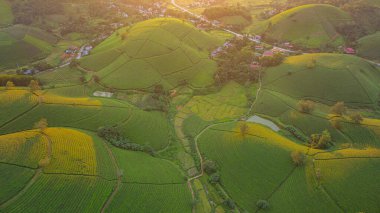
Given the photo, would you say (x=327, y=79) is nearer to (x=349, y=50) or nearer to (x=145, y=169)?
(x=349, y=50)

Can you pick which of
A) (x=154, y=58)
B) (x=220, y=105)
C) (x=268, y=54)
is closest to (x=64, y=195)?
(x=220, y=105)

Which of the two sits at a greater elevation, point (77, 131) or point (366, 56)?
point (366, 56)

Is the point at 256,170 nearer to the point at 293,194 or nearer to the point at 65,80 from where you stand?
the point at 293,194

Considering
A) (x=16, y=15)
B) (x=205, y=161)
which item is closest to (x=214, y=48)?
(x=205, y=161)

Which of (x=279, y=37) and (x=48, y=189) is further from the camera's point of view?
(x=279, y=37)

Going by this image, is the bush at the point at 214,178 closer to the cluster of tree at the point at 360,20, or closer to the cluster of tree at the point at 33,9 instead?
the cluster of tree at the point at 360,20

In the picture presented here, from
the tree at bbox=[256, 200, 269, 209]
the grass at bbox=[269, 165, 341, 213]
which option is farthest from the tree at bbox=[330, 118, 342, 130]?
the tree at bbox=[256, 200, 269, 209]
